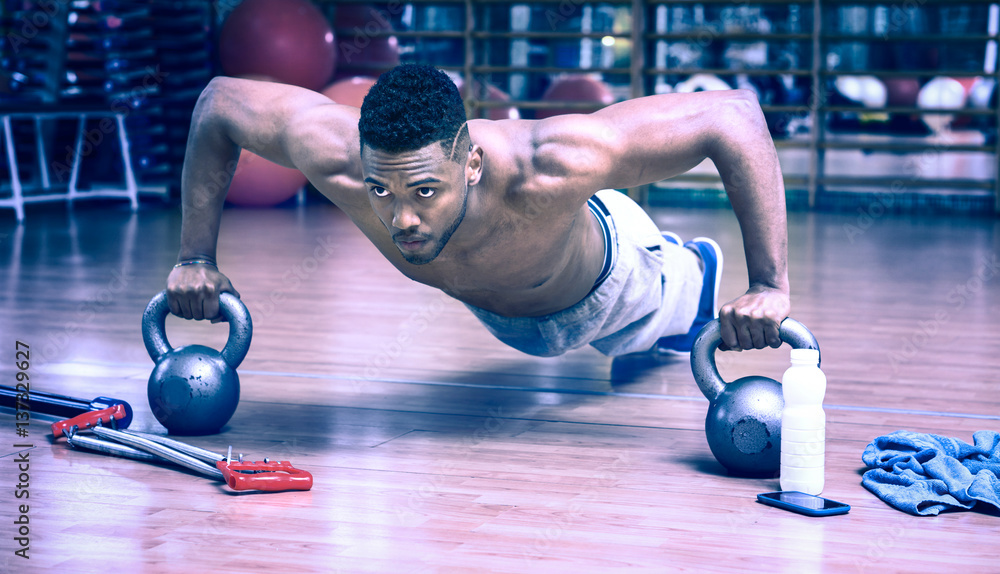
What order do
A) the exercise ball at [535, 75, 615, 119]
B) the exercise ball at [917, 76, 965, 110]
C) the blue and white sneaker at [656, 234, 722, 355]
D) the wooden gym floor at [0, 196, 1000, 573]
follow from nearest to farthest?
the wooden gym floor at [0, 196, 1000, 573]
the blue and white sneaker at [656, 234, 722, 355]
the exercise ball at [917, 76, 965, 110]
the exercise ball at [535, 75, 615, 119]

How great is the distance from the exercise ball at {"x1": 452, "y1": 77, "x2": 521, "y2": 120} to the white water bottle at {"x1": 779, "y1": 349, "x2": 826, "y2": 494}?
5.80 m

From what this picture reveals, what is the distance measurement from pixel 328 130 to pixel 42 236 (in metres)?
3.74

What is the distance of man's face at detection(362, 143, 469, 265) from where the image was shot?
1446mm

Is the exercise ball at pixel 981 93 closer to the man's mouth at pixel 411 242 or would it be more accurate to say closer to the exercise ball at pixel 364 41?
the exercise ball at pixel 364 41

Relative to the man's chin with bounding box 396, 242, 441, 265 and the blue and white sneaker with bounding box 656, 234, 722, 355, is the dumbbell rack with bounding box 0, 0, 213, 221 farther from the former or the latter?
the man's chin with bounding box 396, 242, 441, 265

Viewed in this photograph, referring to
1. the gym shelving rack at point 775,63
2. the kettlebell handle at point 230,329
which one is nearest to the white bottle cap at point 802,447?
the kettlebell handle at point 230,329

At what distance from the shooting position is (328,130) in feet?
5.58

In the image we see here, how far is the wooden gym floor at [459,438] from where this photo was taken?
1.30 meters

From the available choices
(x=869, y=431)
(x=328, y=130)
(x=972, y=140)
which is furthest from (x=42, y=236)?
(x=972, y=140)

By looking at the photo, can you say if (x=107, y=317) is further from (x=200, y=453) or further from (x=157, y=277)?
(x=200, y=453)

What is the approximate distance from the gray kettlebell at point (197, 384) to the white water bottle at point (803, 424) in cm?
96

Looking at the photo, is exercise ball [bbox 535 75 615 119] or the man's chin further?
exercise ball [bbox 535 75 615 119]

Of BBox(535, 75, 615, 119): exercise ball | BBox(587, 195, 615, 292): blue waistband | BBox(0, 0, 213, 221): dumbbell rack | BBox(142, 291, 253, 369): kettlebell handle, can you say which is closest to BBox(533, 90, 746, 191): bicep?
BBox(587, 195, 615, 292): blue waistband

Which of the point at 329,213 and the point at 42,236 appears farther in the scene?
the point at 329,213
